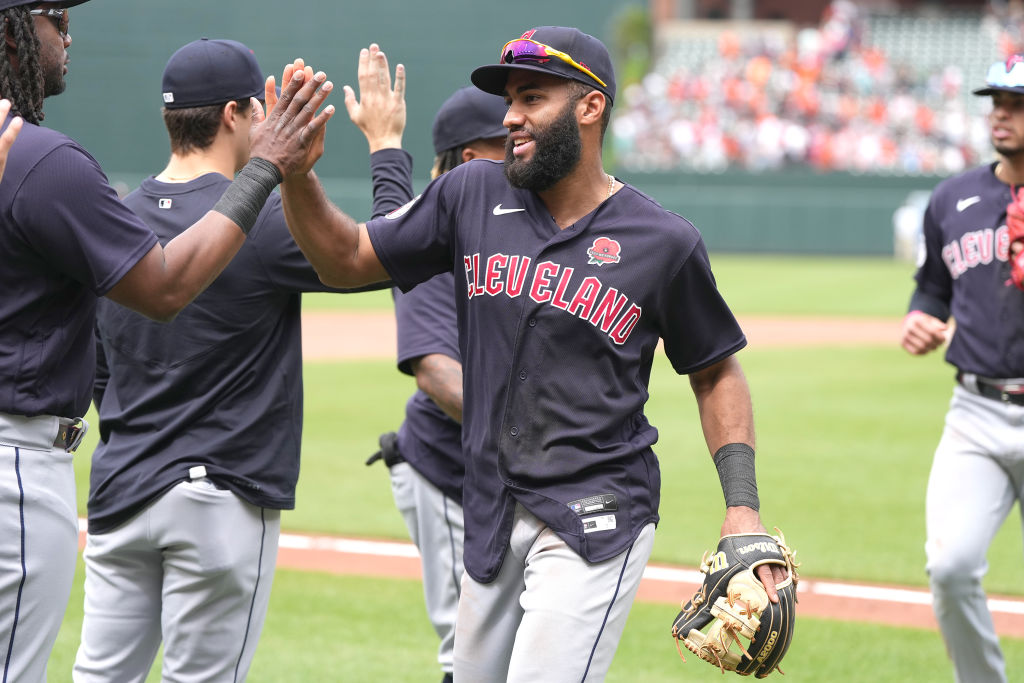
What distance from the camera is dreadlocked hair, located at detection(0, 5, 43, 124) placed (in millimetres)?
2943

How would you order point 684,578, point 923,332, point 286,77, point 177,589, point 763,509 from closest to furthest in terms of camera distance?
point 286,77 < point 177,589 < point 923,332 < point 684,578 < point 763,509

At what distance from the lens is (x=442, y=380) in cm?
440

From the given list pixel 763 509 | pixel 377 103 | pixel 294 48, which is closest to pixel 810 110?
pixel 294 48

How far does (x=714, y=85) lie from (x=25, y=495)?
35161 mm

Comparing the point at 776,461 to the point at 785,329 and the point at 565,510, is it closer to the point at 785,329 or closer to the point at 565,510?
the point at 565,510

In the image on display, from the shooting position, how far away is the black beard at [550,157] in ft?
11.1

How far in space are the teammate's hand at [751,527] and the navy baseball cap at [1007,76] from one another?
2.44 metres

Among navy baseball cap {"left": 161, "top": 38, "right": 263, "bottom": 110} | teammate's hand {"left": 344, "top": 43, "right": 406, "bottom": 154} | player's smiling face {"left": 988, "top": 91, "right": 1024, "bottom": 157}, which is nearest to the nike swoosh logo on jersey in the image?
player's smiling face {"left": 988, "top": 91, "right": 1024, "bottom": 157}

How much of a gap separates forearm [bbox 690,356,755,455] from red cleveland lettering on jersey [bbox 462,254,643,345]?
1.17ft

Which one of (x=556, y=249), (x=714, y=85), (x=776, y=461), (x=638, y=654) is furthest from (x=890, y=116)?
(x=556, y=249)

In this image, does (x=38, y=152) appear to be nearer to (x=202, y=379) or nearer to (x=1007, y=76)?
(x=202, y=379)

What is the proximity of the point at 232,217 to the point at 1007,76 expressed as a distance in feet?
10.9

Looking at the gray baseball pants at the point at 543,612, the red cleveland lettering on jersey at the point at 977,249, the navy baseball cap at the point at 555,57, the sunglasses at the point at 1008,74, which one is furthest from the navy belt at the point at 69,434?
the sunglasses at the point at 1008,74

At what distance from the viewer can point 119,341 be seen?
380cm
